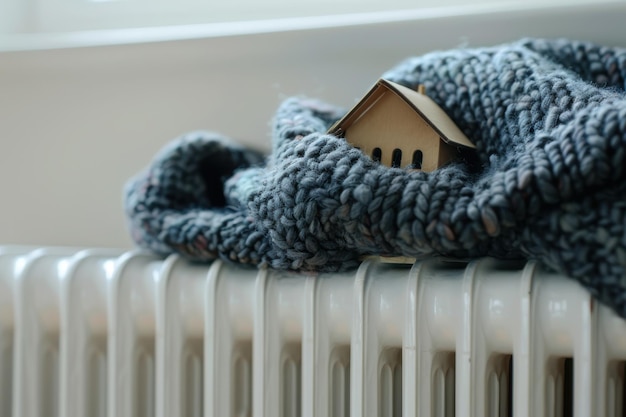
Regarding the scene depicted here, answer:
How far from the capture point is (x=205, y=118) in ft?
3.20

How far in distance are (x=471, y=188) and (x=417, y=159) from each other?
7 cm

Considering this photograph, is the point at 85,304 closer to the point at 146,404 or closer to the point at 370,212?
the point at 146,404

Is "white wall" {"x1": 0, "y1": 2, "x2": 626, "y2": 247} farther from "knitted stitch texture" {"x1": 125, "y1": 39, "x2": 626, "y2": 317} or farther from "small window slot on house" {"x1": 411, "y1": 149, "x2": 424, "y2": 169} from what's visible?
"small window slot on house" {"x1": 411, "y1": 149, "x2": 424, "y2": 169}

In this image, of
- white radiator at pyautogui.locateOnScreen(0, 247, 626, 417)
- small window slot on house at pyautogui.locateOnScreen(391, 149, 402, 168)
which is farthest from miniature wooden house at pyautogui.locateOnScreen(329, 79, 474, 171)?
white radiator at pyautogui.locateOnScreen(0, 247, 626, 417)

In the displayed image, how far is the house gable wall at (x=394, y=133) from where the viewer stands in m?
0.67

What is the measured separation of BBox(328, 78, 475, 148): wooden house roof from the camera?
66 cm

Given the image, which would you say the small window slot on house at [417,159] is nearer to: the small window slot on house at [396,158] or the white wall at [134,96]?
the small window slot on house at [396,158]

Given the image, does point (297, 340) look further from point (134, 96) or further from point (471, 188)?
point (134, 96)

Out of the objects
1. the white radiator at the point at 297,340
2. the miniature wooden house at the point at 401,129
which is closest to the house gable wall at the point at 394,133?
the miniature wooden house at the point at 401,129

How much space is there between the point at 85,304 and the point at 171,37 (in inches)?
14.5

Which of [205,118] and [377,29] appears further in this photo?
[205,118]

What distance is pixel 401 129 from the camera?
0.69 metres

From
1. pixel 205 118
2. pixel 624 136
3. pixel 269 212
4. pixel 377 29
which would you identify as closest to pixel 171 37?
pixel 205 118

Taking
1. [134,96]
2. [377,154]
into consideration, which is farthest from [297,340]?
[134,96]
